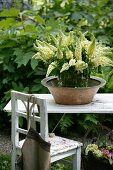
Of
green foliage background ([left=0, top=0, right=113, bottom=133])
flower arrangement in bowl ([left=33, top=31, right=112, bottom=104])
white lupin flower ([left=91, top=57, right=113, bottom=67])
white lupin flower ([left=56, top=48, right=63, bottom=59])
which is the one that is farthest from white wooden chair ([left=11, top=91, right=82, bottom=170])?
green foliage background ([left=0, top=0, right=113, bottom=133])

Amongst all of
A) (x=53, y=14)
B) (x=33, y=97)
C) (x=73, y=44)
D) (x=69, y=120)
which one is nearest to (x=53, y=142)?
(x=33, y=97)

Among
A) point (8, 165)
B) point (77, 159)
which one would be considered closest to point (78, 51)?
point (77, 159)

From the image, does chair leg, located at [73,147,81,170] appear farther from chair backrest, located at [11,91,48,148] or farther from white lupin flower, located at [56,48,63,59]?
white lupin flower, located at [56,48,63,59]

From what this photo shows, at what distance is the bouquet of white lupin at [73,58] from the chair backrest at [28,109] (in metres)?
0.23

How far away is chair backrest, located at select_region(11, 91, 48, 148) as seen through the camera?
3.14m

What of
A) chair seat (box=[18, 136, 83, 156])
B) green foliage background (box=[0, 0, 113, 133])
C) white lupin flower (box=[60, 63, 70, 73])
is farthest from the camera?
green foliage background (box=[0, 0, 113, 133])

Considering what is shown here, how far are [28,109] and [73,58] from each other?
0.50 metres

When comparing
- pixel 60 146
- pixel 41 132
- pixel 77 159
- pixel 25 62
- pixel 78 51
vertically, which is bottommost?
pixel 77 159

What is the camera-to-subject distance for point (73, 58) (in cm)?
321

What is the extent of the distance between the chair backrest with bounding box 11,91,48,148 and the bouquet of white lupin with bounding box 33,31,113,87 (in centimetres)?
23

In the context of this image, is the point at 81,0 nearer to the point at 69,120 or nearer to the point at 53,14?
the point at 53,14

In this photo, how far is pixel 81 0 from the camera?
20.4 feet

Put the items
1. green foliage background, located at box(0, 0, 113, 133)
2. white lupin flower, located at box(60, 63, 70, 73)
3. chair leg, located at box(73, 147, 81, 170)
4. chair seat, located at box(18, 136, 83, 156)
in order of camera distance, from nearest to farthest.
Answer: white lupin flower, located at box(60, 63, 70, 73) → chair seat, located at box(18, 136, 83, 156) → chair leg, located at box(73, 147, 81, 170) → green foliage background, located at box(0, 0, 113, 133)

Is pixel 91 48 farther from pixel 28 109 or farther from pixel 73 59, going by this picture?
pixel 28 109
